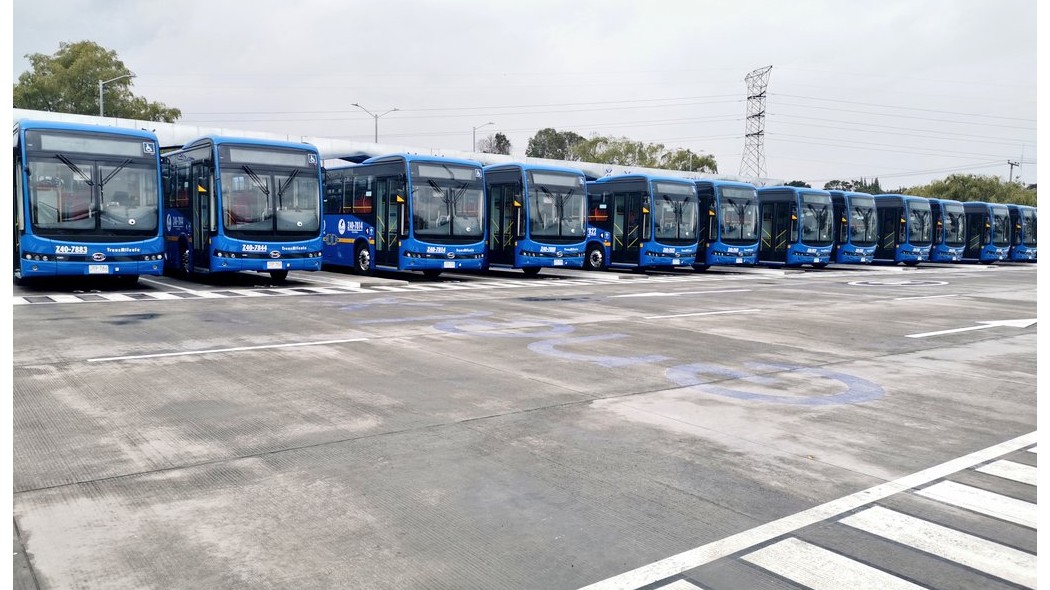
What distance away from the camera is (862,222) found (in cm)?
3597

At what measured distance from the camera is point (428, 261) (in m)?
21.9

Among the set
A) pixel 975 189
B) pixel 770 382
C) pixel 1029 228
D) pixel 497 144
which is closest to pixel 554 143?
pixel 497 144

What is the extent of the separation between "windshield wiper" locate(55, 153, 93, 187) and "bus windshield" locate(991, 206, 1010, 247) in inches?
1691

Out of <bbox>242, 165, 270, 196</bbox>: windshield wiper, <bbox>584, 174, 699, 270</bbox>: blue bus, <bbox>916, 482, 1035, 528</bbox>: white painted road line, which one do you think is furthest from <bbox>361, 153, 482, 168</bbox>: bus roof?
<bbox>916, 482, 1035, 528</bbox>: white painted road line

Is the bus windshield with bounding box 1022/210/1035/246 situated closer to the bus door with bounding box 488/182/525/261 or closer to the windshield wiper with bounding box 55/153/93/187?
the bus door with bounding box 488/182/525/261

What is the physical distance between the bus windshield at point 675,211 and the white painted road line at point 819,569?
79.0ft

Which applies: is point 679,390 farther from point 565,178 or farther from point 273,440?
point 565,178

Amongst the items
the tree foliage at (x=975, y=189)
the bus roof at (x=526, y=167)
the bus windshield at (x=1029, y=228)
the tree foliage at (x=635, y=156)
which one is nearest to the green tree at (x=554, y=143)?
the tree foliage at (x=635, y=156)

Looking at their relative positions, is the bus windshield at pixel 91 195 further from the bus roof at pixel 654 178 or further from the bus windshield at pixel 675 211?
the bus windshield at pixel 675 211

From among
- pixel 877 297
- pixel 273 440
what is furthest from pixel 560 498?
pixel 877 297

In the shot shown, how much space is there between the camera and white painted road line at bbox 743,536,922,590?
3725mm

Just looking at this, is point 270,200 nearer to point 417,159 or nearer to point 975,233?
point 417,159

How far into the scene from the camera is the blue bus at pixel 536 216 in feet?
81.3

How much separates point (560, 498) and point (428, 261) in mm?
17458
